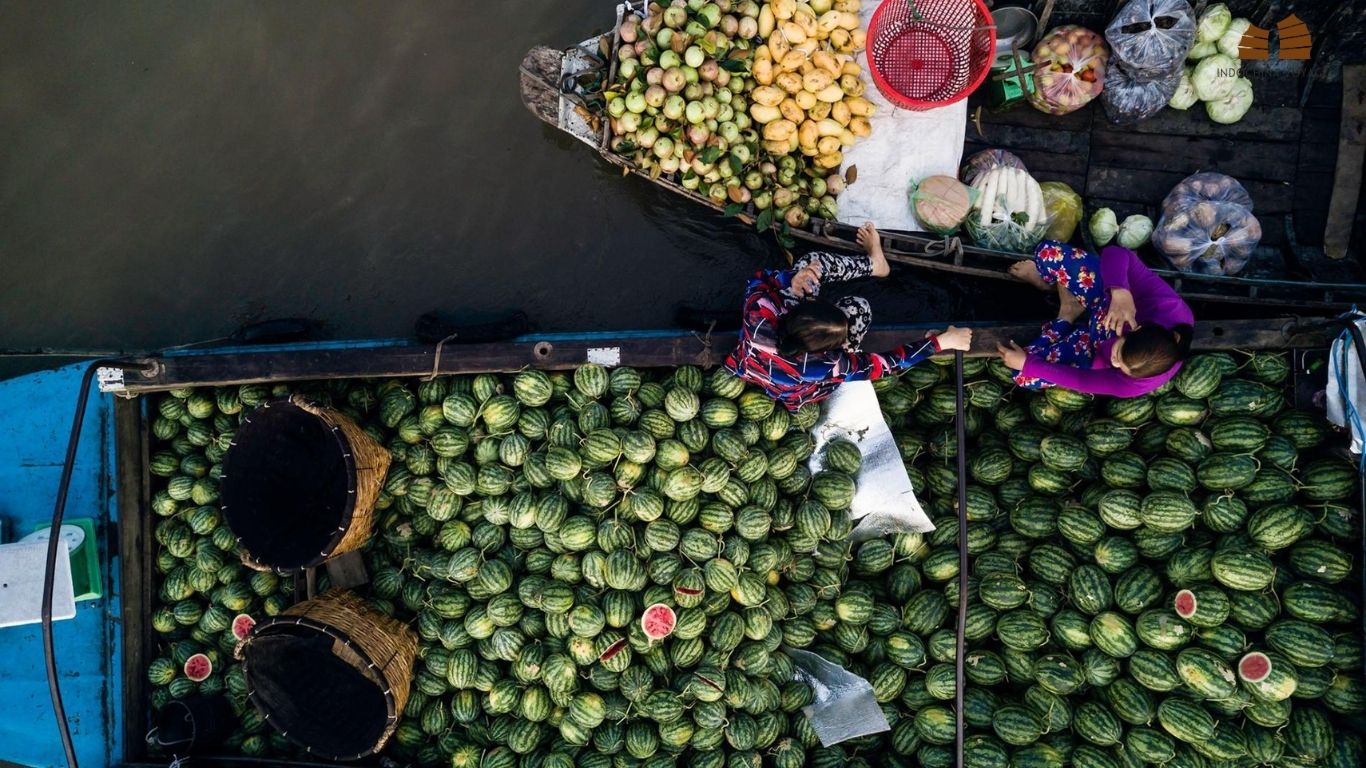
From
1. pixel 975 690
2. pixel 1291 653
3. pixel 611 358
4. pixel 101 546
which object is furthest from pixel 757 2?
pixel 101 546

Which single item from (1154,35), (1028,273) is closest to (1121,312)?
(1028,273)

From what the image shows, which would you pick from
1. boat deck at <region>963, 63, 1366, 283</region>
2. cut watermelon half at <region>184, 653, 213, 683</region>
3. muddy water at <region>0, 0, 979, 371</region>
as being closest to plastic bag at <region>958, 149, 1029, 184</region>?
boat deck at <region>963, 63, 1366, 283</region>

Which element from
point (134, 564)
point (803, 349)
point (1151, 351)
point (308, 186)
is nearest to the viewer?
point (1151, 351)

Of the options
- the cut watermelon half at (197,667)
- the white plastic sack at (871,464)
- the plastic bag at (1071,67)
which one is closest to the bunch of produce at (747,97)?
the plastic bag at (1071,67)

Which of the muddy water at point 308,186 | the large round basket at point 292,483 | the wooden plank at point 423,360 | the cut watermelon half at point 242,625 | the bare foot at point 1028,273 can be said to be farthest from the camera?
the muddy water at point 308,186

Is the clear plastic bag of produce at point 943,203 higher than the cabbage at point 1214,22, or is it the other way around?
the cabbage at point 1214,22

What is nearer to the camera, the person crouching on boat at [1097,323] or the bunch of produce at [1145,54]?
the person crouching on boat at [1097,323]

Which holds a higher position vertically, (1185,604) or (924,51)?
(924,51)

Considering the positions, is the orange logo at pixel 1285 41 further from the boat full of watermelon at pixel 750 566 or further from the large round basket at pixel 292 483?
the large round basket at pixel 292 483

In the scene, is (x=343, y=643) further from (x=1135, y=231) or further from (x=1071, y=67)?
(x=1071, y=67)
